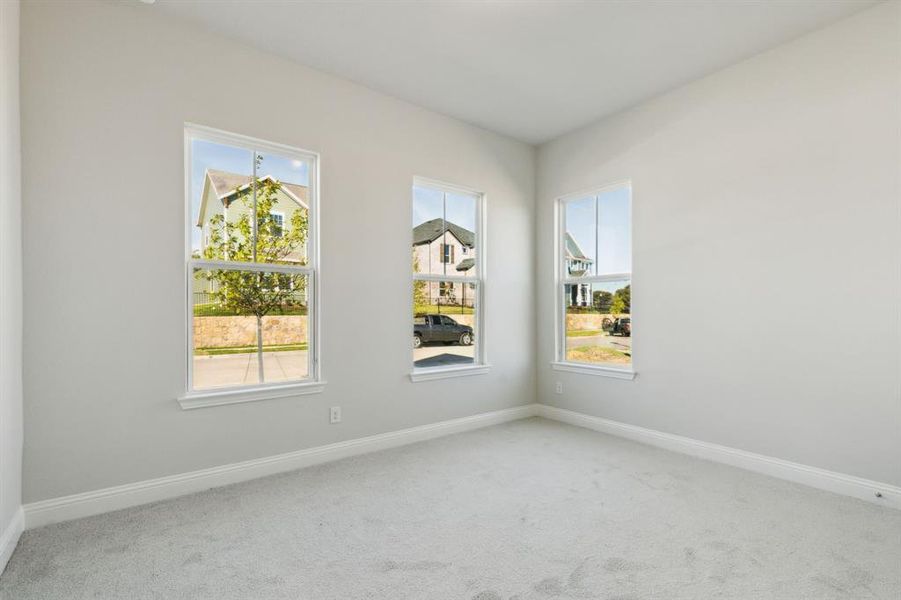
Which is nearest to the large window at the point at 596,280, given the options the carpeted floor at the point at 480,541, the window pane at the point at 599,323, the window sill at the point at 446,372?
the window pane at the point at 599,323

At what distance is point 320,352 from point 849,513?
343cm

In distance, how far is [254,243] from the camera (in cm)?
309

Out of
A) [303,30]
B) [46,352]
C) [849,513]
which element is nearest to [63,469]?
[46,352]

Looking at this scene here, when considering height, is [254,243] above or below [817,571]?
above

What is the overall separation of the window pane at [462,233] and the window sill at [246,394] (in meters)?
1.68

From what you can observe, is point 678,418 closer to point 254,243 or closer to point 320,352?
point 320,352

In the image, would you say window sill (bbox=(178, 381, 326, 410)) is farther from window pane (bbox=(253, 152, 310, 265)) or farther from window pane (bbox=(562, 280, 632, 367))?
window pane (bbox=(562, 280, 632, 367))

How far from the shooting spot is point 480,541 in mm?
2170

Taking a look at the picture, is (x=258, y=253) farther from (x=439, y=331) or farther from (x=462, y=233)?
(x=462, y=233)

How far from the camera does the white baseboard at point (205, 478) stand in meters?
2.35

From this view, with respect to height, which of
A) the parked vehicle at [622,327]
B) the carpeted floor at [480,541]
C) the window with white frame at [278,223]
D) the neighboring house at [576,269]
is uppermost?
the window with white frame at [278,223]

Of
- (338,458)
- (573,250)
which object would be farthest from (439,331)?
(573,250)

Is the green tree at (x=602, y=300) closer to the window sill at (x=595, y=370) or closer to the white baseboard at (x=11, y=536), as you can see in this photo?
the window sill at (x=595, y=370)

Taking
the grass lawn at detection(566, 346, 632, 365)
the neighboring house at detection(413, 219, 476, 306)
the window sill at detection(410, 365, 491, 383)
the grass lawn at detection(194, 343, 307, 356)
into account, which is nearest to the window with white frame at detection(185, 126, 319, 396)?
the grass lawn at detection(194, 343, 307, 356)
